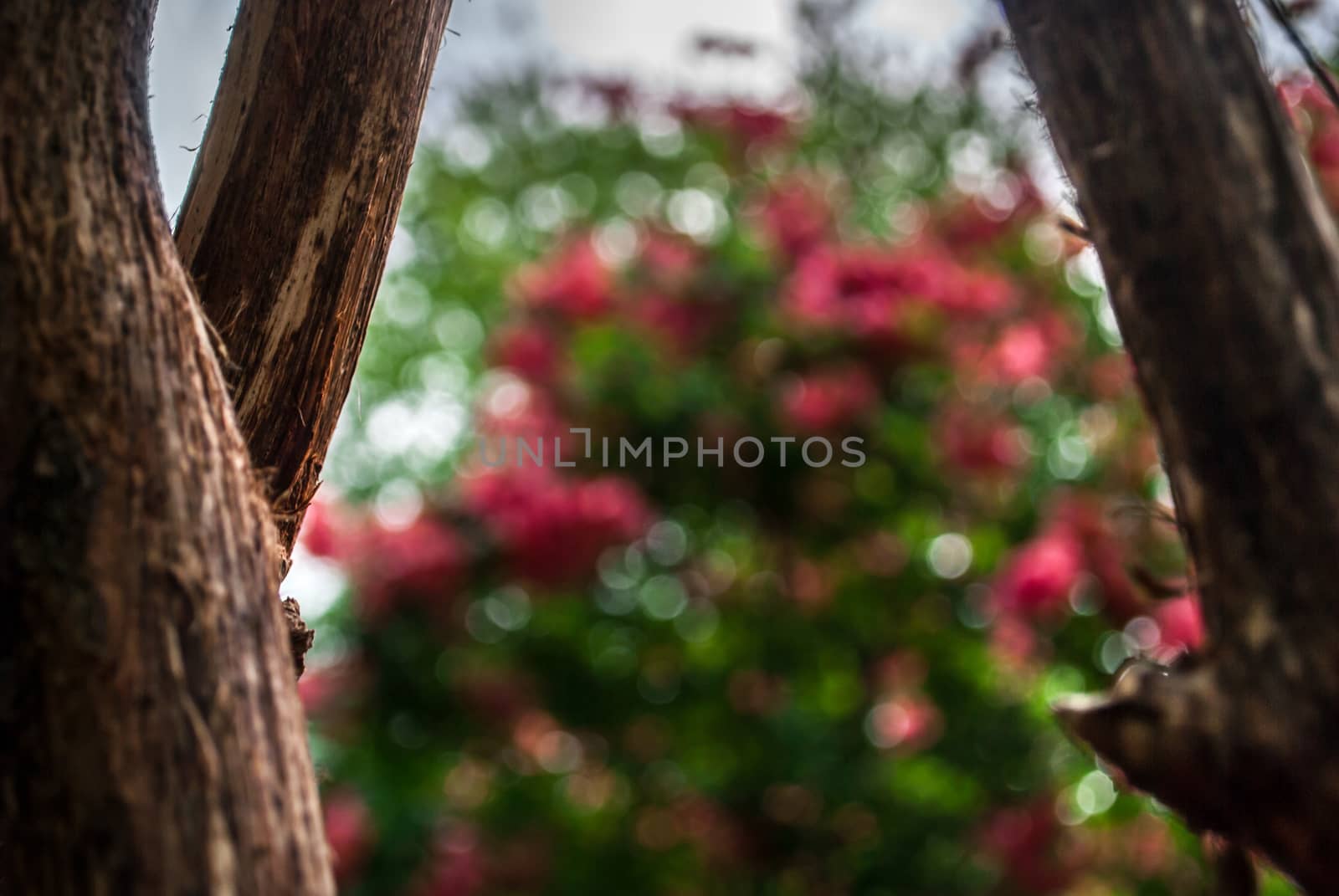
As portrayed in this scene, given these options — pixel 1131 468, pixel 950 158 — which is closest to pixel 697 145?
pixel 950 158

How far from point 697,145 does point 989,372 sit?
1383 millimetres

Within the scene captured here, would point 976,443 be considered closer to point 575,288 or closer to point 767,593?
point 767,593

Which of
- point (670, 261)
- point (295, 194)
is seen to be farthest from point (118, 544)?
point (670, 261)

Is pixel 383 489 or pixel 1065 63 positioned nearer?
pixel 1065 63

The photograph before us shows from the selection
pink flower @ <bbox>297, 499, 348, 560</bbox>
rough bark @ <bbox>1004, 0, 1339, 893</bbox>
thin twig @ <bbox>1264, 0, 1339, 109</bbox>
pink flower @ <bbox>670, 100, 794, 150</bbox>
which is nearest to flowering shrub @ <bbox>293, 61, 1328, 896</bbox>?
pink flower @ <bbox>297, 499, 348, 560</bbox>

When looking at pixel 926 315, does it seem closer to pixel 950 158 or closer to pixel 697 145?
pixel 950 158

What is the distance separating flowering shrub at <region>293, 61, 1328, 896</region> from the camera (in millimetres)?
2225

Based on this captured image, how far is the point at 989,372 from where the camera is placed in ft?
8.01

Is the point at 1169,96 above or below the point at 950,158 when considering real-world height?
below

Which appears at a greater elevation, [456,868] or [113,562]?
[113,562]

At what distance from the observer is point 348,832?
2.17 meters

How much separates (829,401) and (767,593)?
0.43 m

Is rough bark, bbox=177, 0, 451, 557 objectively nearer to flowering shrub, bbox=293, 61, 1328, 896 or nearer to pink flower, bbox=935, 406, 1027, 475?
flowering shrub, bbox=293, 61, 1328, 896

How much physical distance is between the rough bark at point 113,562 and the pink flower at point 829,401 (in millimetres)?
1914
